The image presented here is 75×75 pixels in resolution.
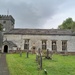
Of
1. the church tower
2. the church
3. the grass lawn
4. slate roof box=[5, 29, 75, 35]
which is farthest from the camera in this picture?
the church tower

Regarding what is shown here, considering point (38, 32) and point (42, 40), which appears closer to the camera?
point (42, 40)

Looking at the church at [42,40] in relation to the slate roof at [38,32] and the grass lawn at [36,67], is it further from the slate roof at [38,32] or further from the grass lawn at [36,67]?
the grass lawn at [36,67]

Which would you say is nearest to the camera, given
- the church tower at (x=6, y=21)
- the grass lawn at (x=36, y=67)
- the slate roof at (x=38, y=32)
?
the grass lawn at (x=36, y=67)

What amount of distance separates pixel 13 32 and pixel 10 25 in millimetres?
33512

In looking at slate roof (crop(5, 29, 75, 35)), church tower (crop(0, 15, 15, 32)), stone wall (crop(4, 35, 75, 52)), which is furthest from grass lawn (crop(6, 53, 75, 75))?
church tower (crop(0, 15, 15, 32))

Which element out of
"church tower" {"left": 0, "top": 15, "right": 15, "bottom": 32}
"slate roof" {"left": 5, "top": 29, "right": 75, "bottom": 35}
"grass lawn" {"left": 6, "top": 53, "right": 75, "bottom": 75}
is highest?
"church tower" {"left": 0, "top": 15, "right": 15, "bottom": 32}

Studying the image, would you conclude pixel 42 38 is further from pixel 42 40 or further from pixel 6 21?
pixel 6 21

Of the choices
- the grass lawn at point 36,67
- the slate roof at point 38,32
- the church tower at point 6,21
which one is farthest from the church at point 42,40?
the church tower at point 6,21

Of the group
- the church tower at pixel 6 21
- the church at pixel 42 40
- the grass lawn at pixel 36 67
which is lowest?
the grass lawn at pixel 36 67

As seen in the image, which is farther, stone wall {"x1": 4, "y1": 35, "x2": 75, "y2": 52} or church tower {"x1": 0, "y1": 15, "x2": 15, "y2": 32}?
church tower {"x1": 0, "y1": 15, "x2": 15, "y2": 32}

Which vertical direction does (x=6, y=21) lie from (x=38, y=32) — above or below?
above

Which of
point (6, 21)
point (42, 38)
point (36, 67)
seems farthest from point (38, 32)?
point (6, 21)

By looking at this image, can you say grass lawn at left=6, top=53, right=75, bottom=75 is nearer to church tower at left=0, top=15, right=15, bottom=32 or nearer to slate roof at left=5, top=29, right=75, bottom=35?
slate roof at left=5, top=29, right=75, bottom=35

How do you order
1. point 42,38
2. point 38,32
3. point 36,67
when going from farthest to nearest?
1. point 38,32
2. point 42,38
3. point 36,67
